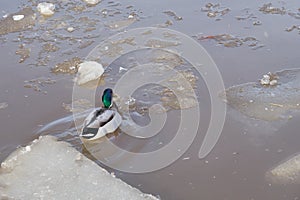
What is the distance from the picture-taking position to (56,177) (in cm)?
412

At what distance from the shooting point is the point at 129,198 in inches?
155

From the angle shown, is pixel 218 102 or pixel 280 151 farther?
pixel 218 102

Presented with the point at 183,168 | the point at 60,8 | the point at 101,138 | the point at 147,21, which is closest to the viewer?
the point at 183,168

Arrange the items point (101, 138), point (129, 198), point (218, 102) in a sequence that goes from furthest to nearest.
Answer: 1. point (218, 102)
2. point (101, 138)
3. point (129, 198)

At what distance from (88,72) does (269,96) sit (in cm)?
227

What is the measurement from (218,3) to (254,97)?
277 centimetres

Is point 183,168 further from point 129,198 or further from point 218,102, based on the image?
point 218,102

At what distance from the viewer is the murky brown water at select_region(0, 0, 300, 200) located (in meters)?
4.23

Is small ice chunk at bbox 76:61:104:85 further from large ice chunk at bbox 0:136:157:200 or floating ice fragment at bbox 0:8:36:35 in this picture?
floating ice fragment at bbox 0:8:36:35

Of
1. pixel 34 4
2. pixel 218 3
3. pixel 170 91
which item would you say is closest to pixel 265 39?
pixel 218 3

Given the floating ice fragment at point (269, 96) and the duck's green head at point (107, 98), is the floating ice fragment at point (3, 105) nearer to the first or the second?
the duck's green head at point (107, 98)

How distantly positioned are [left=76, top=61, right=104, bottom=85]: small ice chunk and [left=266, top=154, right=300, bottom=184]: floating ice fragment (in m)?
2.54

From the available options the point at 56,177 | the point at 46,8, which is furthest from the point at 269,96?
the point at 46,8

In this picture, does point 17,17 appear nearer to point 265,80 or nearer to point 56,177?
point 56,177
